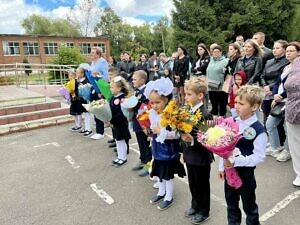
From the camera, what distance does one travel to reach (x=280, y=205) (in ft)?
11.9

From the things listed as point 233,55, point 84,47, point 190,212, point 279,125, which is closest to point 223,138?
point 190,212

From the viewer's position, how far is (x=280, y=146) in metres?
5.21

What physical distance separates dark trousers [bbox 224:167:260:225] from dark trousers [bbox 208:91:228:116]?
4446mm

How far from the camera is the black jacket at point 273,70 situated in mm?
4938

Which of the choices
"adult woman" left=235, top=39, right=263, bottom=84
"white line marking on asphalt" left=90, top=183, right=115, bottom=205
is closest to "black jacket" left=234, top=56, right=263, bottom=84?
"adult woman" left=235, top=39, right=263, bottom=84

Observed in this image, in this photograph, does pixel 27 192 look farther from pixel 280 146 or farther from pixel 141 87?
pixel 280 146

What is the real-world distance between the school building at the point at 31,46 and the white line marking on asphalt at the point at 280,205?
42868mm

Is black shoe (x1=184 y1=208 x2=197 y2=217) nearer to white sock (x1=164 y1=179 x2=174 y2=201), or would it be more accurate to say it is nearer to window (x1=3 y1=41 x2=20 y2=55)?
white sock (x1=164 y1=179 x2=174 y2=201)

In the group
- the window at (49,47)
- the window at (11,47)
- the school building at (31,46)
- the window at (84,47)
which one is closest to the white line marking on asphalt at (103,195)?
the school building at (31,46)

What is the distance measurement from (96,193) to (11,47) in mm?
47218

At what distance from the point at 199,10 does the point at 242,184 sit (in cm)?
2047

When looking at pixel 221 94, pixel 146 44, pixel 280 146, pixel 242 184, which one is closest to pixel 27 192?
pixel 242 184

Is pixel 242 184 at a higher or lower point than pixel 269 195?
higher

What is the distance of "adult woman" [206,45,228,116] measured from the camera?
702cm
